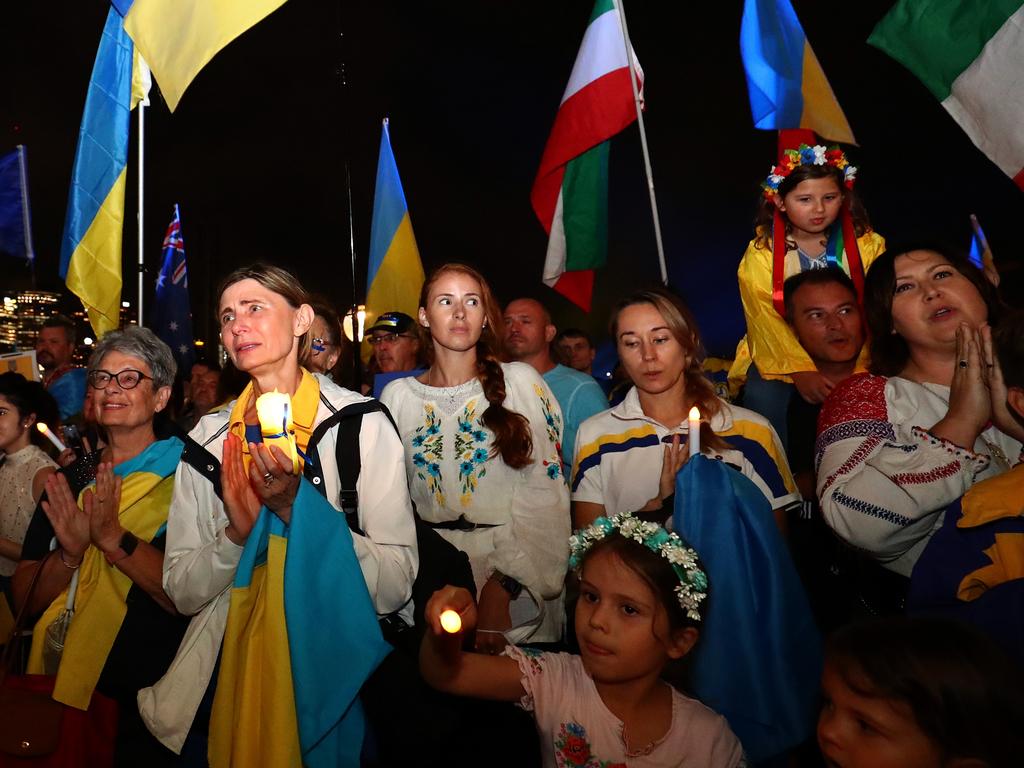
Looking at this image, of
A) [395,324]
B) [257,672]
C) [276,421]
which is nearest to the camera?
[276,421]

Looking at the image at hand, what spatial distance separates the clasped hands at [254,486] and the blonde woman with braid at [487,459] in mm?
981

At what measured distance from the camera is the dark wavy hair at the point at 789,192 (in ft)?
14.9

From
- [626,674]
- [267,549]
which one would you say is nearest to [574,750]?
[626,674]

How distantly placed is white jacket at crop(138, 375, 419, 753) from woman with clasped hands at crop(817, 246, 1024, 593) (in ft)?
4.57

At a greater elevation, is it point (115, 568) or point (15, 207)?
point (15, 207)

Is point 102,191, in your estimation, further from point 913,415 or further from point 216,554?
point 913,415

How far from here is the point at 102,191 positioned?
5.67 m

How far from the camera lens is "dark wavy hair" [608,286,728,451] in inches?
139

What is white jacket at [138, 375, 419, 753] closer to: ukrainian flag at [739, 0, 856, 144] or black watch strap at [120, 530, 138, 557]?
black watch strap at [120, 530, 138, 557]

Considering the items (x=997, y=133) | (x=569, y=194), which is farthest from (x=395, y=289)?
(x=997, y=133)

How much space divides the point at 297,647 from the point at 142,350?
1941mm

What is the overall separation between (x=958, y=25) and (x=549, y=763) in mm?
3257

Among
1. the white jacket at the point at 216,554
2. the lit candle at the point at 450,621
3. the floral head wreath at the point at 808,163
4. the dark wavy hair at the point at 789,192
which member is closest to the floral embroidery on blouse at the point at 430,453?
the white jacket at the point at 216,554

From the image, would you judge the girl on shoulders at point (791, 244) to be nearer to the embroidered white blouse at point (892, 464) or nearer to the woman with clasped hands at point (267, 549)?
the embroidered white blouse at point (892, 464)
